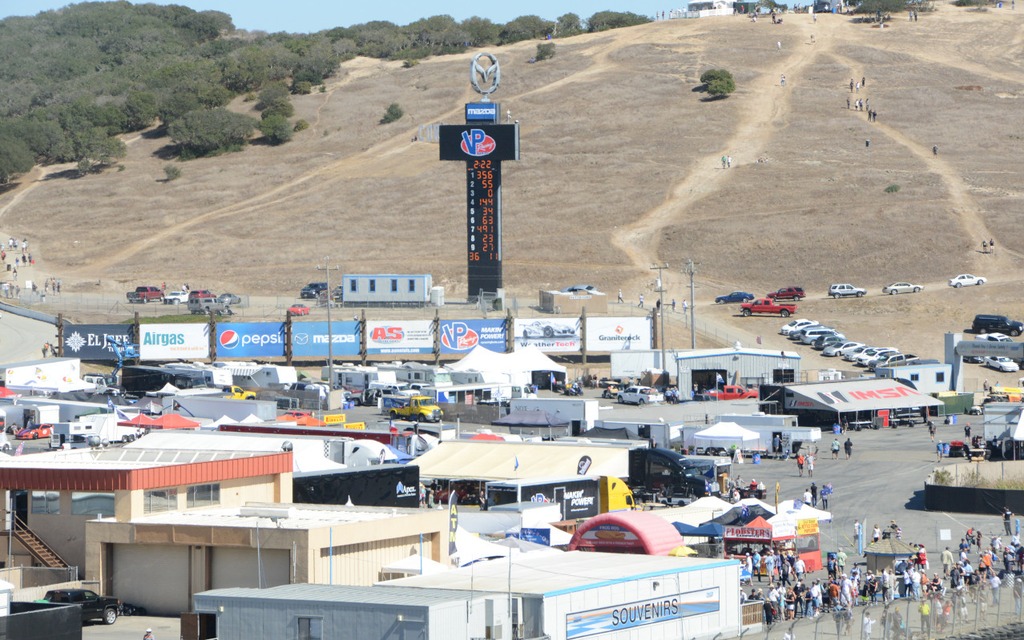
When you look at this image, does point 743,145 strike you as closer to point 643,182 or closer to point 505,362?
point 643,182

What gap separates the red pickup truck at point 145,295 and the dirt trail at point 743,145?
3124 centimetres

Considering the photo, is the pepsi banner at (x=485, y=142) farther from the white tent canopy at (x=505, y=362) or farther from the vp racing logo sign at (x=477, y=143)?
the white tent canopy at (x=505, y=362)

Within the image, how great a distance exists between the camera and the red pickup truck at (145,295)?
9588 centimetres

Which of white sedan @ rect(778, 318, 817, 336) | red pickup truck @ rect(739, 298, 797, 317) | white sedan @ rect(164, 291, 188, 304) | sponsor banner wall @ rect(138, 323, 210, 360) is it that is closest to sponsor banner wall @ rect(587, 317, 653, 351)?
white sedan @ rect(778, 318, 817, 336)

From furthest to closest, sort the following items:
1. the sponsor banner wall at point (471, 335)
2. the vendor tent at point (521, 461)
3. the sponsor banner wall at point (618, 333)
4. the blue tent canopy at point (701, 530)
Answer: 1. the sponsor banner wall at point (618, 333)
2. the sponsor banner wall at point (471, 335)
3. the vendor tent at point (521, 461)
4. the blue tent canopy at point (701, 530)

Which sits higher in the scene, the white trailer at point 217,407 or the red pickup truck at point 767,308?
the red pickup truck at point 767,308

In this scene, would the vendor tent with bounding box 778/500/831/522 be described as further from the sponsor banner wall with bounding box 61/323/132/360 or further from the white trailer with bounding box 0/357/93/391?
the sponsor banner wall with bounding box 61/323/132/360

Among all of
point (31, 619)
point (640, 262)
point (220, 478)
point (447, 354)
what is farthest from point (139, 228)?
point (31, 619)

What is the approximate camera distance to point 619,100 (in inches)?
5586

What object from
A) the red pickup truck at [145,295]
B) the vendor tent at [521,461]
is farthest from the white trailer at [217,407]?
the red pickup truck at [145,295]

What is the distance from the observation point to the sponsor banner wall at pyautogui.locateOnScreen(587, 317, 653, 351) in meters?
81.8

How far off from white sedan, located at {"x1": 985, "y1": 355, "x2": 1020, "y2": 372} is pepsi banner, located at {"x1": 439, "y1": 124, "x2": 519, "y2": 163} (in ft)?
89.6

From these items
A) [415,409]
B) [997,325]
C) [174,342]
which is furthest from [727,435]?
[997,325]

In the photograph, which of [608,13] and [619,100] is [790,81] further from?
[608,13]
